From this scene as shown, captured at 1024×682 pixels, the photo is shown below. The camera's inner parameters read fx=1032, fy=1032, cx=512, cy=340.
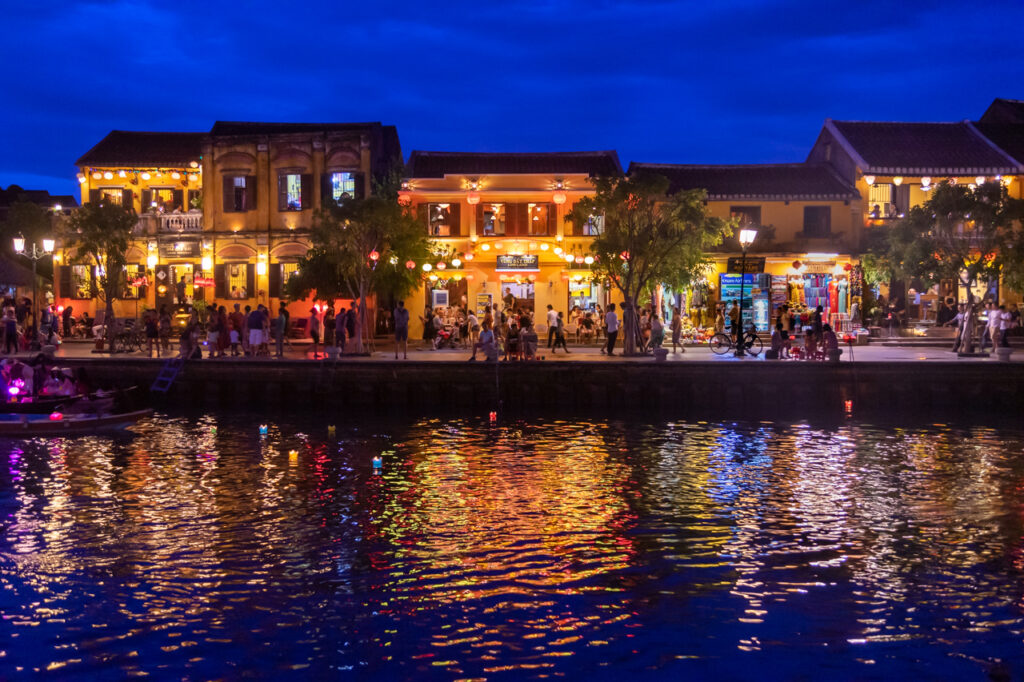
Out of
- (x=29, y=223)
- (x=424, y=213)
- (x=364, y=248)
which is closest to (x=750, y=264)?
(x=424, y=213)

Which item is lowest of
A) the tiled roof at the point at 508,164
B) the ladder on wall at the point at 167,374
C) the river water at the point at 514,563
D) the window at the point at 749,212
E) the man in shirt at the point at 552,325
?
the river water at the point at 514,563

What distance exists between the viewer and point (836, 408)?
2981 centimetres

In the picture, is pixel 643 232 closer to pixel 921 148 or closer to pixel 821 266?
pixel 821 266

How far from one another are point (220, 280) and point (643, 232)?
2152 centimetres

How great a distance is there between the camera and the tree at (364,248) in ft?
112

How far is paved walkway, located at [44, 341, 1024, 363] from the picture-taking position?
31797 mm

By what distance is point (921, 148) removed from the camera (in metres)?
47.3

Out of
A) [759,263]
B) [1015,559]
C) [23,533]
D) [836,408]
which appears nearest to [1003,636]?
[1015,559]

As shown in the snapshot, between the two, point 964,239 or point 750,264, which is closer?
point 964,239

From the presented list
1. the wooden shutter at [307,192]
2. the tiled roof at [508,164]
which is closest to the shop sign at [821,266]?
the tiled roof at [508,164]

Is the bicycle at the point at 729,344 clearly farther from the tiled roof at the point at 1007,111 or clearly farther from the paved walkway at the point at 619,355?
the tiled roof at the point at 1007,111

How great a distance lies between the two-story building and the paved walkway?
16.7 feet

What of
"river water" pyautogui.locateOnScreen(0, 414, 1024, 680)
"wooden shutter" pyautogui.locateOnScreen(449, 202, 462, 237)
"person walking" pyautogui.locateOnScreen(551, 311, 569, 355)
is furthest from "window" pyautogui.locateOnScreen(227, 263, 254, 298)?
"river water" pyautogui.locateOnScreen(0, 414, 1024, 680)

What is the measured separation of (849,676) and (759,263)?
3536cm
